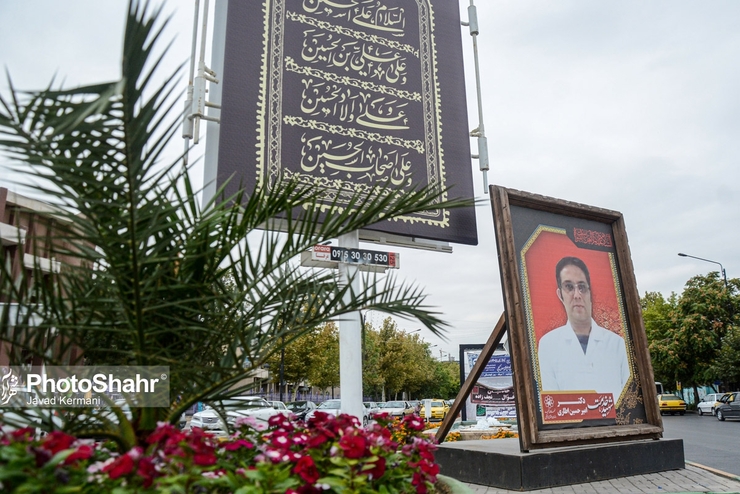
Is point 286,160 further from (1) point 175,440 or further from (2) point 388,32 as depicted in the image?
(1) point 175,440

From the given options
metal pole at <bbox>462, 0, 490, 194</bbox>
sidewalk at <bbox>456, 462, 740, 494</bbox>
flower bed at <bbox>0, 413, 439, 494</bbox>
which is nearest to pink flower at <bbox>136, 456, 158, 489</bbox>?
flower bed at <bbox>0, 413, 439, 494</bbox>

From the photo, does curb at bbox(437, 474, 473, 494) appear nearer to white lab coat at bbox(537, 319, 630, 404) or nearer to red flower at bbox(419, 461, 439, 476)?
red flower at bbox(419, 461, 439, 476)

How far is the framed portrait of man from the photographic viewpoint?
19.1 feet

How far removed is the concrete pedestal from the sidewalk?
0.06 metres

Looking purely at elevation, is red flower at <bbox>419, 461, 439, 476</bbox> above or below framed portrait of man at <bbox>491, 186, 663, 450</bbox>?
below

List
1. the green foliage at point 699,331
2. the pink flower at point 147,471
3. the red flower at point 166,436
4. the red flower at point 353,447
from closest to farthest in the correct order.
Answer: the pink flower at point 147,471 < the red flower at point 166,436 < the red flower at point 353,447 < the green foliage at point 699,331

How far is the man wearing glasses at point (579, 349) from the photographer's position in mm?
6121

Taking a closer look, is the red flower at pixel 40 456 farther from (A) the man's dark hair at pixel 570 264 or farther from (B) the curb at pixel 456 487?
(A) the man's dark hair at pixel 570 264

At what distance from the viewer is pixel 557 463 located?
552 cm

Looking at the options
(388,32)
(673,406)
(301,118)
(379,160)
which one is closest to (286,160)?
(301,118)

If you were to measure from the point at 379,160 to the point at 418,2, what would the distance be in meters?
2.58

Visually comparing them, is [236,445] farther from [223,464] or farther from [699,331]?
[699,331]

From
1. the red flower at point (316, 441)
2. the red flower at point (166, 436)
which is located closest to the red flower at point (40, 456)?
the red flower at point (166, 436)

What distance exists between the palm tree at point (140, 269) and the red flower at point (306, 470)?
0.58 meters
